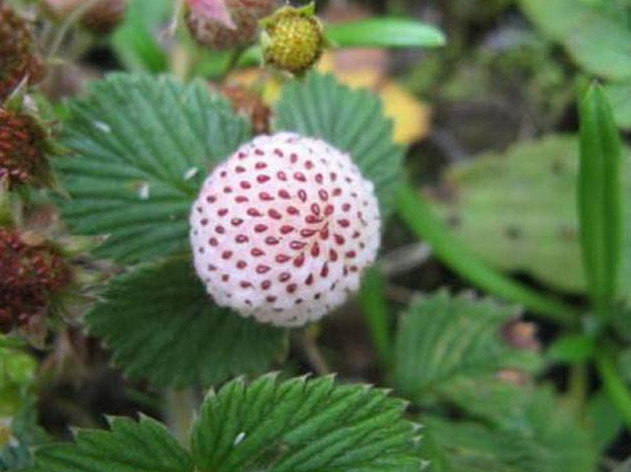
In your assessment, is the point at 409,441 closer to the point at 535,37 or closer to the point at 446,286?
the point at 446,286

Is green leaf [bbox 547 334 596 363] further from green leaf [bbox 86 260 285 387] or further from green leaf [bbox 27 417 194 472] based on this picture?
green leaf [bbox 27 417 194 472]

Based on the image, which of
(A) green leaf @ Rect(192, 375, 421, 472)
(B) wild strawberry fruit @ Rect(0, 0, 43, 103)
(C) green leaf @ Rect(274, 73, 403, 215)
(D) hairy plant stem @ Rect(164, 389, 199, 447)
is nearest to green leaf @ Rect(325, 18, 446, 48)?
(C) green leaf @ Rect(274, 73, 403, 215)

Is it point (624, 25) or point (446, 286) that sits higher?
point (624, 25)

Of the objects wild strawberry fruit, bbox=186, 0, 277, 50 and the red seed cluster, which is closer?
the red seed cluster

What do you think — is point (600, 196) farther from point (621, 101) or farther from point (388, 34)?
point (388, 34)

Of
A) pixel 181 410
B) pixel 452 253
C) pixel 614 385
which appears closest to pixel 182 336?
pixel 181 410

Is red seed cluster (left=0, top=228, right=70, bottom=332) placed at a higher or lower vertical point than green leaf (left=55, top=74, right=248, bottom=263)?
lower

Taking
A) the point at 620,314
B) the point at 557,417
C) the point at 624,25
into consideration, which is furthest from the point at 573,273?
the point at 624,25
